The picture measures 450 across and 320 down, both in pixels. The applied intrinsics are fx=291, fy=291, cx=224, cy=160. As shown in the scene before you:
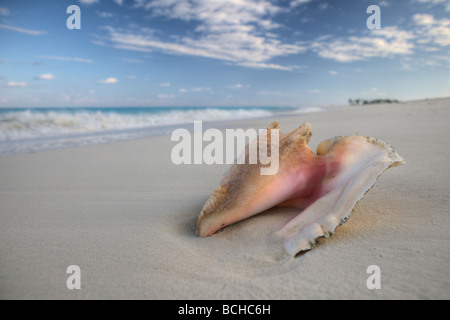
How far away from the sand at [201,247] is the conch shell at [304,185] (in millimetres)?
100

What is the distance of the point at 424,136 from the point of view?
14.8ft

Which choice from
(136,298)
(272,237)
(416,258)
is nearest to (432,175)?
(416,258)

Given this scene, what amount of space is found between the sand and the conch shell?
100 mm

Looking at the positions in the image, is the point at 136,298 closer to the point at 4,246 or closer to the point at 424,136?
the point at 4,246

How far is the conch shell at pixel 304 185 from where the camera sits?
162 cm

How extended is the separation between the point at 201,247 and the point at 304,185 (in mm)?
851

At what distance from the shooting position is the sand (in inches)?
48.6
